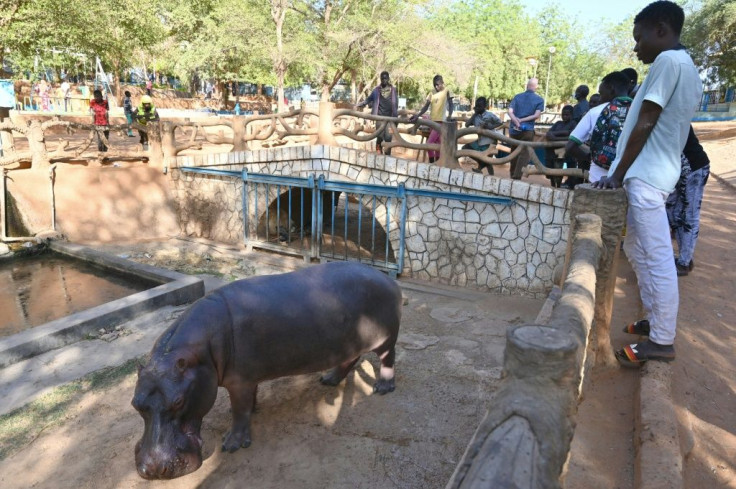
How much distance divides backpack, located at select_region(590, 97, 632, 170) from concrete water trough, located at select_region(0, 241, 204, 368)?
487 centimetres

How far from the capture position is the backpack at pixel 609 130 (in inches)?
164

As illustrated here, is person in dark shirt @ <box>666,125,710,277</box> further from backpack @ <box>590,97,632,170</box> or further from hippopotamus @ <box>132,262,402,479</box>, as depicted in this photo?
hippopotamus @ <box>132,262,402,479</box>

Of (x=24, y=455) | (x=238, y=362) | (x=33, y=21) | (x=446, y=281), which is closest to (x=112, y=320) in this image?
(x=24, y=455)

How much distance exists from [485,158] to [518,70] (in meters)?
36.7

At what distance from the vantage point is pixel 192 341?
292 centimetres

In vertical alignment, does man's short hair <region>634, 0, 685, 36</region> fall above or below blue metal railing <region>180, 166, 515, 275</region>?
above

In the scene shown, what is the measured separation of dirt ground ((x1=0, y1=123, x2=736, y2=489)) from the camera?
109 inches

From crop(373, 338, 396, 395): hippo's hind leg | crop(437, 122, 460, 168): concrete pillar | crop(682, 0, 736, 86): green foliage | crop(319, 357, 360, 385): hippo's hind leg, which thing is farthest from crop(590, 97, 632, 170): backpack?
crop(682, 0, 736, 86): green foliage

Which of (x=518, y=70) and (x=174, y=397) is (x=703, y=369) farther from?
(x=518, y=70)

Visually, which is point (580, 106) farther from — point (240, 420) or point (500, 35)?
point (500, 35)

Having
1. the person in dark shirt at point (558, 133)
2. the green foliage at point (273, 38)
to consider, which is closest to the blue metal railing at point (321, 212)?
the person in dark shirt at point (558, 133)

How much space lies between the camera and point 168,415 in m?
2.68

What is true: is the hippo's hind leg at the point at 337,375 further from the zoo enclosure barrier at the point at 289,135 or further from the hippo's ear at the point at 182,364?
the zoo enclosure barrier at the point at 289,135

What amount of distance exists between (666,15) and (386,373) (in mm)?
3117
